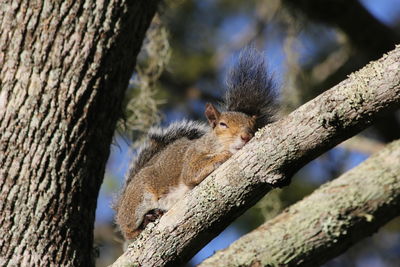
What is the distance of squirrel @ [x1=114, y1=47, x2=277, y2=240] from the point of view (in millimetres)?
3477

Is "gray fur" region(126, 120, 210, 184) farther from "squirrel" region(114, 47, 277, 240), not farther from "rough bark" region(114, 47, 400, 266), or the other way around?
"rough bark" region(114, 47, 400, 266)

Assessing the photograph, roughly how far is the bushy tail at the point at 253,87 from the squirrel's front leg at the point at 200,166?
29 centimetres

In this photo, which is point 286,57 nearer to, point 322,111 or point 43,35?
point 43,35

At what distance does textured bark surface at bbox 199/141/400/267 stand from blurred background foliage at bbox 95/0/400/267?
162cm

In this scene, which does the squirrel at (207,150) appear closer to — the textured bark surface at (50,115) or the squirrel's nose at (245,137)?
the squirrel's nose at (245,137)

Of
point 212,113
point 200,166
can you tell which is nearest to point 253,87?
point 212,113

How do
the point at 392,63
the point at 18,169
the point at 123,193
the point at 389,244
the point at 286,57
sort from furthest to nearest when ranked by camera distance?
1. the point at 389,244
2. the point at 286,57
3. the point at 123,193
4. the point at 18,169
5. the point at 392,63

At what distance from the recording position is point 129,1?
9.57ft

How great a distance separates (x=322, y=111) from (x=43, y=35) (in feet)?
4.16

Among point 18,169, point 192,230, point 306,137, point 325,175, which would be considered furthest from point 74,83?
point 325,175

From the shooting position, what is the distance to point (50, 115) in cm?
277

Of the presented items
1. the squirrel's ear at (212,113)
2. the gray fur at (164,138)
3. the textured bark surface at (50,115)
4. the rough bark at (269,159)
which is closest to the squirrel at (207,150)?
the squirrel's ear at (212,113)

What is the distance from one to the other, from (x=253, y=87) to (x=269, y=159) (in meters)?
1.34

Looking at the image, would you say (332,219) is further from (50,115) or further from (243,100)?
(243,100)
